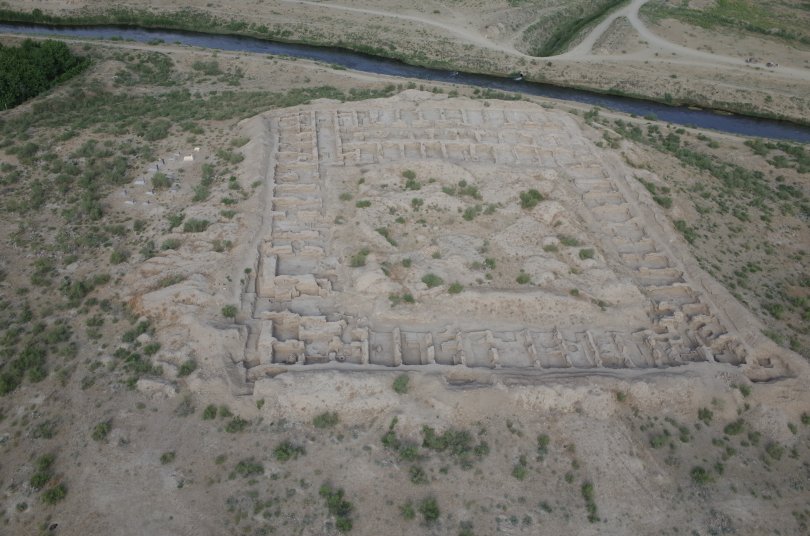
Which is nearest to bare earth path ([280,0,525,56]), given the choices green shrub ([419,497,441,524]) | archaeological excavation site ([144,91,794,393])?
archaeological excavation site ([144,91,794,393])

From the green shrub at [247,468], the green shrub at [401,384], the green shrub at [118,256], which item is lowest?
A: the green shrub at [247,468]

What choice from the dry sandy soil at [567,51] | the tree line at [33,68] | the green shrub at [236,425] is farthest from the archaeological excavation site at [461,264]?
the dry sandy soil at [567,51]

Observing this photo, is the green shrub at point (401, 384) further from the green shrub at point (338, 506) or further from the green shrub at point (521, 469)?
the green shrub at point (521, 469)

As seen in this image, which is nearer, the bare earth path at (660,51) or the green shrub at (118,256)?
the green shrub at (118,256)

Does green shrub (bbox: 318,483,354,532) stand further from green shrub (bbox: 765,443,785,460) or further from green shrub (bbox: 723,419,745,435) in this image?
green shrub (bbox: 765,443,785,460)

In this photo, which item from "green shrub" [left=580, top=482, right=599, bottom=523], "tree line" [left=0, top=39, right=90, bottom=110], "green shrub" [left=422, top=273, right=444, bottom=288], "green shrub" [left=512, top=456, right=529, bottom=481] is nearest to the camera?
"green shrub" [left=580, top=482, right=599, bottom=523]

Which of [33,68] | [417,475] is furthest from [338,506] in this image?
[33,68]

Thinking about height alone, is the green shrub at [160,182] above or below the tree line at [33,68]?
below

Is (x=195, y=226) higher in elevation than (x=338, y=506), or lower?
higher

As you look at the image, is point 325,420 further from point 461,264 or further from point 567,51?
point 567,51
